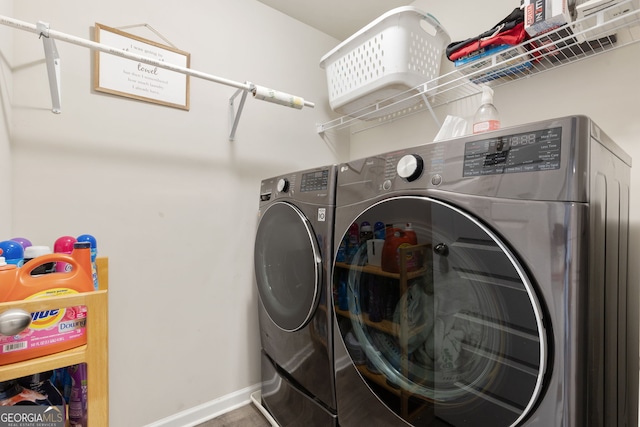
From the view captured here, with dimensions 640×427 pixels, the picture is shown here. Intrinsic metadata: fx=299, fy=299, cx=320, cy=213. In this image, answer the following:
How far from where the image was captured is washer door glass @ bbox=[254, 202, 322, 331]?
114 cm

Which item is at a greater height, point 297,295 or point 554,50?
point 554,50

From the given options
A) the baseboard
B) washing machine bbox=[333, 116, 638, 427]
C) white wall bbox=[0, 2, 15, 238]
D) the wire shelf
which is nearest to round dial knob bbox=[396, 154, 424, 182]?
washing machine bbox=[333, 116, 638, 427]

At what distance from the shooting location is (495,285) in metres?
0.64

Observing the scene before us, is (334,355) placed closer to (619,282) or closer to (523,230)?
(523,230)

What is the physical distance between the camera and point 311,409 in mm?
1184

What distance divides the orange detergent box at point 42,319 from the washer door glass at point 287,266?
69 cm

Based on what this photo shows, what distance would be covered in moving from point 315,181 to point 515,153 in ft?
2.25

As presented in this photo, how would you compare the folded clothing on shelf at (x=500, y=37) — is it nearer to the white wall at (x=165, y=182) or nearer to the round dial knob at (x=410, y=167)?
the round dial knob at (x=410, y=167)

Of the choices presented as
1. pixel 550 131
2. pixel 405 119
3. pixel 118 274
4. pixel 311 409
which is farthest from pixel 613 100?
pixel 118 274

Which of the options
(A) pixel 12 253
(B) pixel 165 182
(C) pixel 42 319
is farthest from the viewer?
(B) pixel 165 182

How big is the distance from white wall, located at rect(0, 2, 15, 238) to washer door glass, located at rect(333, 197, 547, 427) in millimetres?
1137

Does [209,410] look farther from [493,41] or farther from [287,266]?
[493,41]

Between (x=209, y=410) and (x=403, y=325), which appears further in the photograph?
(x=209, y=410)

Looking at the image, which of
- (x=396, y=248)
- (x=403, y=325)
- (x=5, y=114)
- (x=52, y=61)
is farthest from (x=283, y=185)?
(x=5, y=114)
